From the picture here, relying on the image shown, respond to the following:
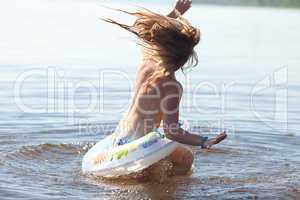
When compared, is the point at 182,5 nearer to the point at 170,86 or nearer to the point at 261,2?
the point at 170,86

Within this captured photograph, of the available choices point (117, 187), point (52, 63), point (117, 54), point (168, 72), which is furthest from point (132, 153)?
point (117, 54)

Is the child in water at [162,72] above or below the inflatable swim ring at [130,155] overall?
above

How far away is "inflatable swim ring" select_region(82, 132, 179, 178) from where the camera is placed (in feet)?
26.2

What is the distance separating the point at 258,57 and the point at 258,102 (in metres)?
8.16

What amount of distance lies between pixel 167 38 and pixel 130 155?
1219mm

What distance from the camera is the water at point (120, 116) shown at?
8.01m

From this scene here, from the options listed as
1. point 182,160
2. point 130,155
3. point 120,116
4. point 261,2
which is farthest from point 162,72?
point 261,2

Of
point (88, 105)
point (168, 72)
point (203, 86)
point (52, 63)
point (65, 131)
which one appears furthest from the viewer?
point (52, 63)

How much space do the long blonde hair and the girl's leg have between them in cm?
93

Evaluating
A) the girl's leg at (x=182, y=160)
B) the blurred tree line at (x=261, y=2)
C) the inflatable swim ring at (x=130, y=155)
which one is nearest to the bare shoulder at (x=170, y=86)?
the inflatable swim ring at (x=130, y=155)

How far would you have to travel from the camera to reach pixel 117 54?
20.7m

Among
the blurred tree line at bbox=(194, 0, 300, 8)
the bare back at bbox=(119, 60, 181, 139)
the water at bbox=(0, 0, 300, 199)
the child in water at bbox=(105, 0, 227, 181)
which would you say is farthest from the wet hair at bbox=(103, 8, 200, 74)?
the blurred tree line at bbox=(194, 0, 300, 8)

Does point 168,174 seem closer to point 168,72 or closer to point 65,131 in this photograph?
point 168,72

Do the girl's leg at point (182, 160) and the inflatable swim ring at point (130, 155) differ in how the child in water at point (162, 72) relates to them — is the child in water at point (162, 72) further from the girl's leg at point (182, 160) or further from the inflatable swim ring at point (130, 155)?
the girl's leg at point (182, 160)
